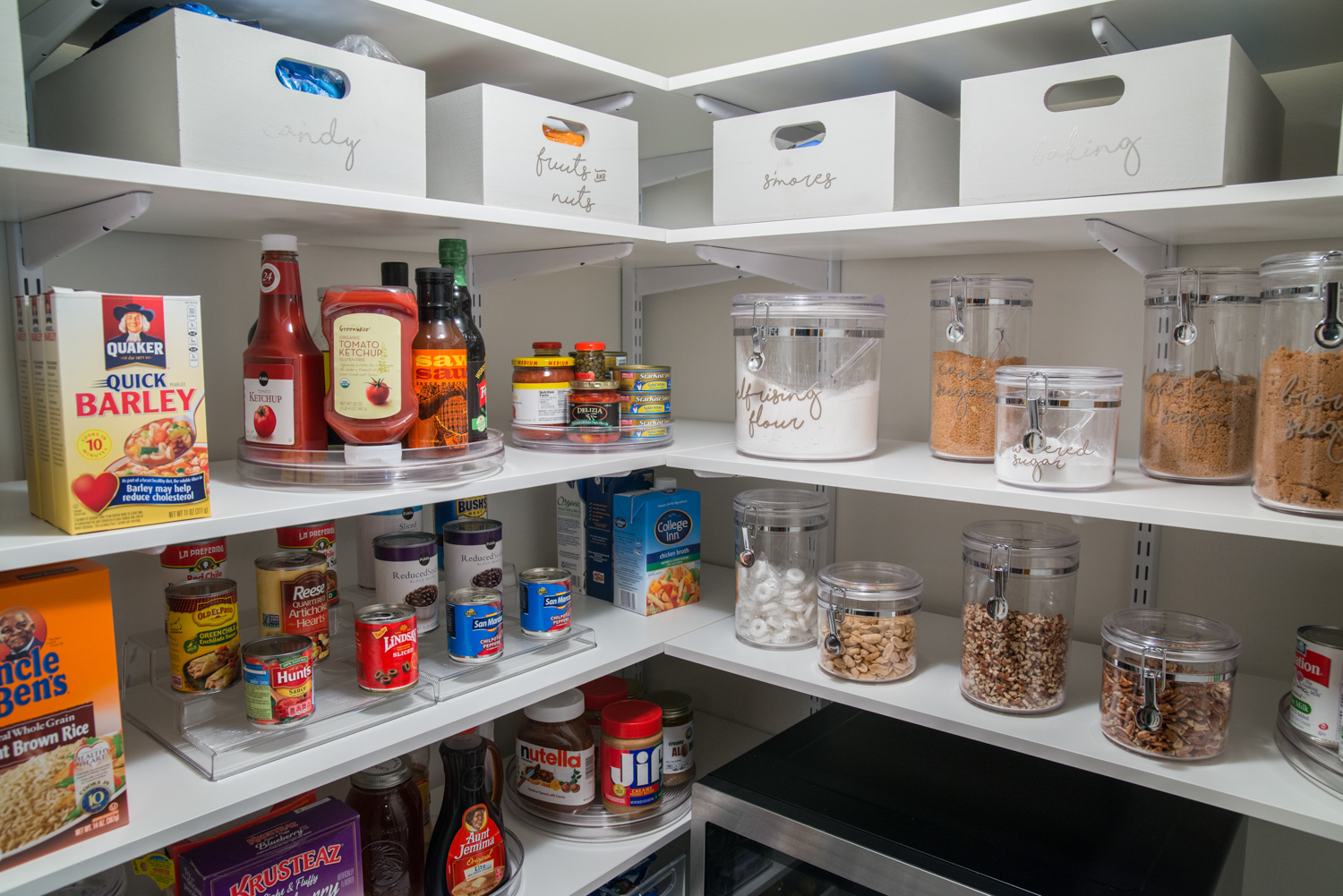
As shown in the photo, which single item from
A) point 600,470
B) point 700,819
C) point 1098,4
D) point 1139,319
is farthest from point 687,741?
point 1098,4

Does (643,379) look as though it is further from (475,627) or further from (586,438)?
(475,627)

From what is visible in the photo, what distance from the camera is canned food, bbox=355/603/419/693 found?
118 centimetres

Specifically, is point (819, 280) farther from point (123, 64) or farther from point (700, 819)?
point (123, 64)

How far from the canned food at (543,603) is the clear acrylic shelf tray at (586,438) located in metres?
0.22

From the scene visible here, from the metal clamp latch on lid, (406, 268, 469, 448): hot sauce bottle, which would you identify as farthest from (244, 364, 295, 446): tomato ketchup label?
the metal clamp latch on lid

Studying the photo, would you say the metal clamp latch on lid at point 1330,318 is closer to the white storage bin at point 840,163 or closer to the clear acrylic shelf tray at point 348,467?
the white storage bin at point 840,163

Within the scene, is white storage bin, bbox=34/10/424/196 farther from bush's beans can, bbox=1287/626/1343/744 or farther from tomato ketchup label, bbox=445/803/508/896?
bush's beans can, bbox=1287/626/1343/744

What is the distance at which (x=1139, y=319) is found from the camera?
57.1 inches

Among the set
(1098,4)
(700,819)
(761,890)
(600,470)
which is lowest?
(761,890)

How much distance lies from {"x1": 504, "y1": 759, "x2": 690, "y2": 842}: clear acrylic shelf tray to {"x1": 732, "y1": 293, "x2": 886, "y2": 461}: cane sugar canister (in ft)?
2.24

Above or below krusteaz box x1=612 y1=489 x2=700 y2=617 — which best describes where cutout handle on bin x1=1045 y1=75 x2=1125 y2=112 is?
above

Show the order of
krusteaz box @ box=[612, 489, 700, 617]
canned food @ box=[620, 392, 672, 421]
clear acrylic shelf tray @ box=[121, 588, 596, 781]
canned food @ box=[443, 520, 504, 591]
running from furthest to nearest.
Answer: krusteaz box @ box=[612, 489, 700, 617], canned food @ box=[620, 392, 672, 421], canned food @ box=[443, 520, 504, 591], clear acrylic shelf tray @ box=[121, 588, 596, 781]

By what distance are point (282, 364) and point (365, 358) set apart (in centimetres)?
12

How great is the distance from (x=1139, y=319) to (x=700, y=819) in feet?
3.61
